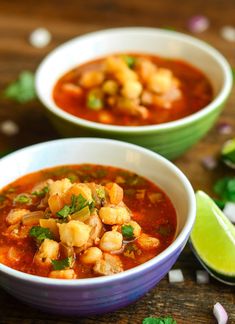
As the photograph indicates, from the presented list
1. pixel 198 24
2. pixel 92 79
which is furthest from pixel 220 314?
pixel 198 24

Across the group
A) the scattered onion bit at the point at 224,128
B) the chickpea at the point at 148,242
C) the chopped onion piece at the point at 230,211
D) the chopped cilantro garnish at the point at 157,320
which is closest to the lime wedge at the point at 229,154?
the scattered onion bit at the point at 224,128

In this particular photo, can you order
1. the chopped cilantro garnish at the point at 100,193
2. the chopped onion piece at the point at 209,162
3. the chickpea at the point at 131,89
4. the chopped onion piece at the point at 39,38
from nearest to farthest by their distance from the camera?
the chopped cilantro garnish at the point at 100,193, the chickpea at the point at 131,89, the chopped onion piece at the point at 209,162, the chopped onion piece at the point at 39,38

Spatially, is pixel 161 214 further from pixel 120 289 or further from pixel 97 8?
pixel 97 8

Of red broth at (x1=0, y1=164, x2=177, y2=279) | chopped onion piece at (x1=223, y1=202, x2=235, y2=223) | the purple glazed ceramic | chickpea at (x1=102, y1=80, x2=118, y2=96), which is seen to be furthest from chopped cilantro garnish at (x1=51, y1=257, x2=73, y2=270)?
chickpea at (x1=102, y1=80, x2=118, y2=96)

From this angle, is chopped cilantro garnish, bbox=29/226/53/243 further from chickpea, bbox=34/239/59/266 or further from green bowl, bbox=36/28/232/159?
green bowl, bbox=36/28/232/159

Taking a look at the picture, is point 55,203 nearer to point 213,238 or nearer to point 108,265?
point 108,265

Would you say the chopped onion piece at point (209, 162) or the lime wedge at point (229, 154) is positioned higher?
the lime wedge at point (229, 154)

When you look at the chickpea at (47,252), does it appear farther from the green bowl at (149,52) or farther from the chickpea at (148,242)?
the green bowl at (149,52)

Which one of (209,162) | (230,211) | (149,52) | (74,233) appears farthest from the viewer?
(149,52)
